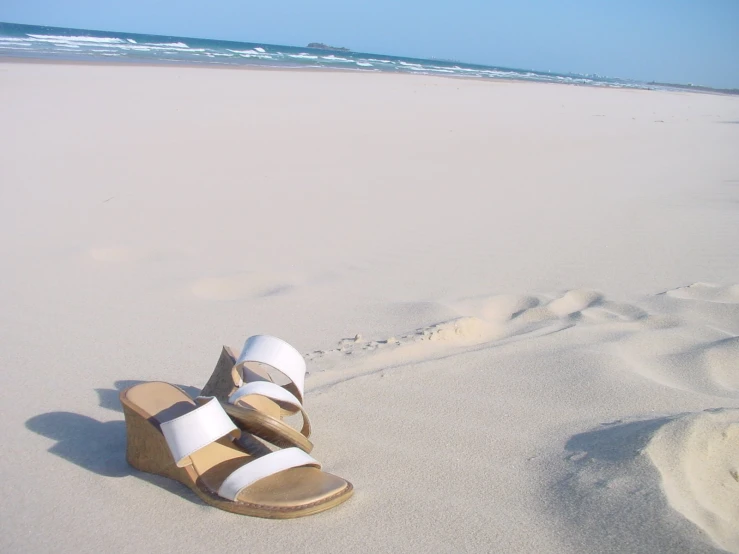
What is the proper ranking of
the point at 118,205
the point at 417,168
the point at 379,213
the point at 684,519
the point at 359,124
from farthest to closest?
1. the point at 359,124
2. the point at 417,168
3. the point at 379,213
4. the point at 118,205
5. the point at 684,519

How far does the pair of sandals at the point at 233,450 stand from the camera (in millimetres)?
1699

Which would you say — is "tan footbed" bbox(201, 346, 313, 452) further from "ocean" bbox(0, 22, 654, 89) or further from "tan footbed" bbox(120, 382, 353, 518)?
"ocean" bbox(0, 22, 654, 89)

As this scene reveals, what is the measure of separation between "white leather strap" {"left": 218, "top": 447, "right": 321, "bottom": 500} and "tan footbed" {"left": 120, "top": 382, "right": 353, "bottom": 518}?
0.09 feet

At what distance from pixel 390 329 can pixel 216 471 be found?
1337mm

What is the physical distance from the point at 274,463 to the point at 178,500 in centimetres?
28

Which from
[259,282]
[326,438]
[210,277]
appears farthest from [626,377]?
[210,277]

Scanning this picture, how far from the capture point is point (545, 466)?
6.37 ft

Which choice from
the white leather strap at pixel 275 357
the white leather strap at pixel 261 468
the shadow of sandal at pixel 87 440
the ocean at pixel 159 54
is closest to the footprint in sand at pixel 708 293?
the white leather strap at pixel 275 357

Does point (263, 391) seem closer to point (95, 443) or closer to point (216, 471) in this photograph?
point (216, 471)

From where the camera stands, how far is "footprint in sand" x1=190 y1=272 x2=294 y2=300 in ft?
11.4

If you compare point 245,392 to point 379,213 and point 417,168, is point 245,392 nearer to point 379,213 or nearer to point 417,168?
point 379,213

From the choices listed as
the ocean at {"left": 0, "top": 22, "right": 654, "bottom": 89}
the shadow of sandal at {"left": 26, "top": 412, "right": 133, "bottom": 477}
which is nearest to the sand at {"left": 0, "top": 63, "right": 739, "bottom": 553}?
the shadow of sandal at {"left": 26, "top": 412, "right": 133, "bottom": 477}

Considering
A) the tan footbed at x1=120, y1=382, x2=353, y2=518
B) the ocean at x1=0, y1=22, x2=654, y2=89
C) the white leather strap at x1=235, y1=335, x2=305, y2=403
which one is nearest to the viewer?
the tan footbed at x1=120, y1=382, x2=353, y2=518

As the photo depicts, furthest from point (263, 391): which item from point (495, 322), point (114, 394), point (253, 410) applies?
point (495, 322)
